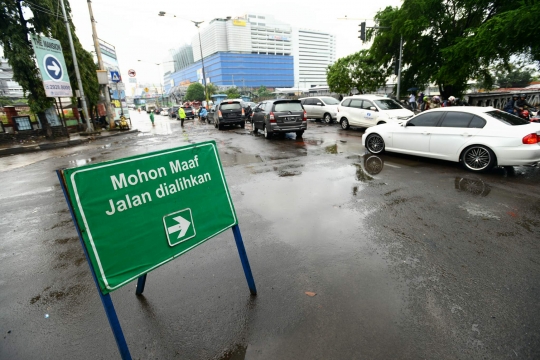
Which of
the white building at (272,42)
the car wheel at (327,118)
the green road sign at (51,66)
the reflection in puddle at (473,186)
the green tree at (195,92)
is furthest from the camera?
the white building at (272,42)

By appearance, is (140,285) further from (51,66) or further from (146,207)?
(51,66)

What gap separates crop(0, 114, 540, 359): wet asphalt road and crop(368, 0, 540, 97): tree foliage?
502 inches

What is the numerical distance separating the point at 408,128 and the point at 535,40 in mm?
12509

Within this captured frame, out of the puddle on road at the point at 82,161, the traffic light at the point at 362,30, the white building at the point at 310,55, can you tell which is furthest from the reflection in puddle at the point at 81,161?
the white building at the point at 310,55

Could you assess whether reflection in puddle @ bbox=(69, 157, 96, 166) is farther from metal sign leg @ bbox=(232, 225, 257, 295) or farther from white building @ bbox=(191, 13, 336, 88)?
white building @ bbox=(191, 13, 336, 88)

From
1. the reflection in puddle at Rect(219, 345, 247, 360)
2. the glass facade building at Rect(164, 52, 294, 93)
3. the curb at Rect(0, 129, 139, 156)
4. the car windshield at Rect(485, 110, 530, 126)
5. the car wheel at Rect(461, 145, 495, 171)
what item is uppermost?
the glass facade building at Rect(164, 52, 294, 93)

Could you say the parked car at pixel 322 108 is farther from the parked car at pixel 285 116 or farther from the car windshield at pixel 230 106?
the parked car at pixel 285 116

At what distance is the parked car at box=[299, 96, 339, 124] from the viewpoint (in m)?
18.4

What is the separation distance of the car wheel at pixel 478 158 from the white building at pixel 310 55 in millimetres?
153554

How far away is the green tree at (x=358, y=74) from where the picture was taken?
27.4 meters

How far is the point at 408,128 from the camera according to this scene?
772 centimetres

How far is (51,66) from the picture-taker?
14945 millimetres

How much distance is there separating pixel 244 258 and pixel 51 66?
18289mm

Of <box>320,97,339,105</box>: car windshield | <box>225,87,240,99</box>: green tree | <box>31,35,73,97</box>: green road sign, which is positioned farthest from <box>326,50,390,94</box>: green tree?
<box>225,87,240,99</box>: green tree
